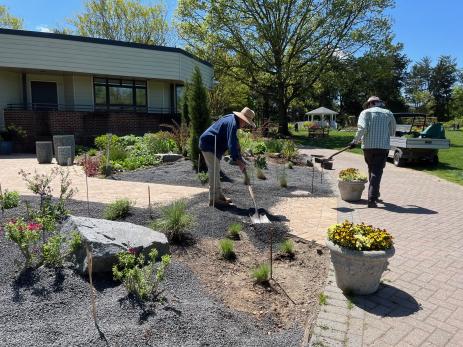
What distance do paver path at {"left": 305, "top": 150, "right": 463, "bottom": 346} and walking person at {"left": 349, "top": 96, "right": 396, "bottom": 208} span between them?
0.63 m

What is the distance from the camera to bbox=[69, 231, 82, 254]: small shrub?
3.55 m

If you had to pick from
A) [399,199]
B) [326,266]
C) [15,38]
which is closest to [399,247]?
[326,266]

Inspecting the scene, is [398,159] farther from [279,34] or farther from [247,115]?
[279,34]

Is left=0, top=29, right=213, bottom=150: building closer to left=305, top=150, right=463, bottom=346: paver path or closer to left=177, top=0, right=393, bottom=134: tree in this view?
left=177, top=0, right=393, bottom=134: tree

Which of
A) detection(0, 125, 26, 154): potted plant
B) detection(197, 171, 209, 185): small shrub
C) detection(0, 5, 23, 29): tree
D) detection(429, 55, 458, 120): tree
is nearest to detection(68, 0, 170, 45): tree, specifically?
detection(0, 5, 23, 29): tree

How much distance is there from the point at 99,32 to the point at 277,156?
2881 cm

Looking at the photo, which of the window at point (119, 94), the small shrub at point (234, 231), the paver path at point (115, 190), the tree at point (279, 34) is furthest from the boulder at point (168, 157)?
the tree at point (279, 34)

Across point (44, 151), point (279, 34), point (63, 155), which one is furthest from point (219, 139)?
point (279, 34)

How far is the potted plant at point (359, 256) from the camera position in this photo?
11.4 ft

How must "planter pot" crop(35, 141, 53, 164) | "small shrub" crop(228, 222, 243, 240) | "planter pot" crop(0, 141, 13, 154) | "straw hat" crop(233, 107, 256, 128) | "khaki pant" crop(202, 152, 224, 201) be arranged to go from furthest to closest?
"planter pot" crop(0, 141, 13, 154), "planter pot" crop(35, 141, 53, 164), "khaki pant" crop(202, 152, 224, 201), "straw hat" crop(233, 107, 256, 128), "small shrub" crop(228, 222, 243, 240)

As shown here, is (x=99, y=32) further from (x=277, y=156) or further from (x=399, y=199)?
(x=399, y=199)

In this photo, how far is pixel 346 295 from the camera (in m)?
3.65

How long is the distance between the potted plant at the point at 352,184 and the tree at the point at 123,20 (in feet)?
107

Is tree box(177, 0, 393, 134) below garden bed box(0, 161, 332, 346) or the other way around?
the other way around
